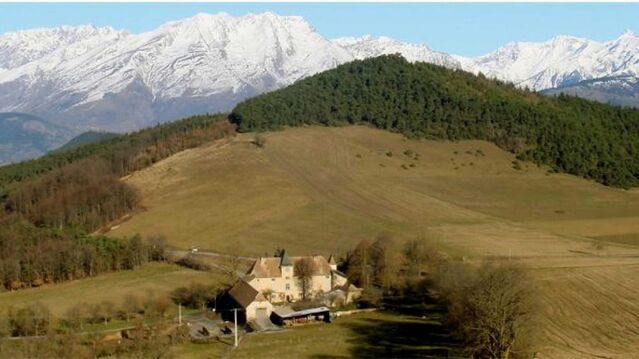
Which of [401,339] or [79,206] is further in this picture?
[79,206]

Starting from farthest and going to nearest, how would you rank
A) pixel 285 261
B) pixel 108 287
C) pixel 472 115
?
1. pixel 472 115
2. pixel 285 261
3. pixel 108 287

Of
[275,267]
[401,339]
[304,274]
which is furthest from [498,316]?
[275,267]

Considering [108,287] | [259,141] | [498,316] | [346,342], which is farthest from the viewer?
[259,141]

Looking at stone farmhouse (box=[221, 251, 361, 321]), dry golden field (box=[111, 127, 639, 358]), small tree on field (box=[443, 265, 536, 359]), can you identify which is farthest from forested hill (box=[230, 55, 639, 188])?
small tree on field (box=[443, 265, 536, 359])

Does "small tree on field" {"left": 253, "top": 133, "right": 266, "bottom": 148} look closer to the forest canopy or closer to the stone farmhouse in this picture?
the forest canopy

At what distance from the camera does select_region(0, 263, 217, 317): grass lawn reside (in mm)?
87125

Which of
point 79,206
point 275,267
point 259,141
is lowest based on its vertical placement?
point 275,267

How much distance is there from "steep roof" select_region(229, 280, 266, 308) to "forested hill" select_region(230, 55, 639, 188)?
84.3 m

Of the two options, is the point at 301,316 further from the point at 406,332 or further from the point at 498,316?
the point at 498,316

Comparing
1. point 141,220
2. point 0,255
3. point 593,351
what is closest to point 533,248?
point 593,351

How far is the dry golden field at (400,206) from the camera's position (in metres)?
93.9

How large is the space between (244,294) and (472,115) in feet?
323

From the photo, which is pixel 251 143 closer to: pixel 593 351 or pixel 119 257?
pixel 119 257

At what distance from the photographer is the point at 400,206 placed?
417 ft
